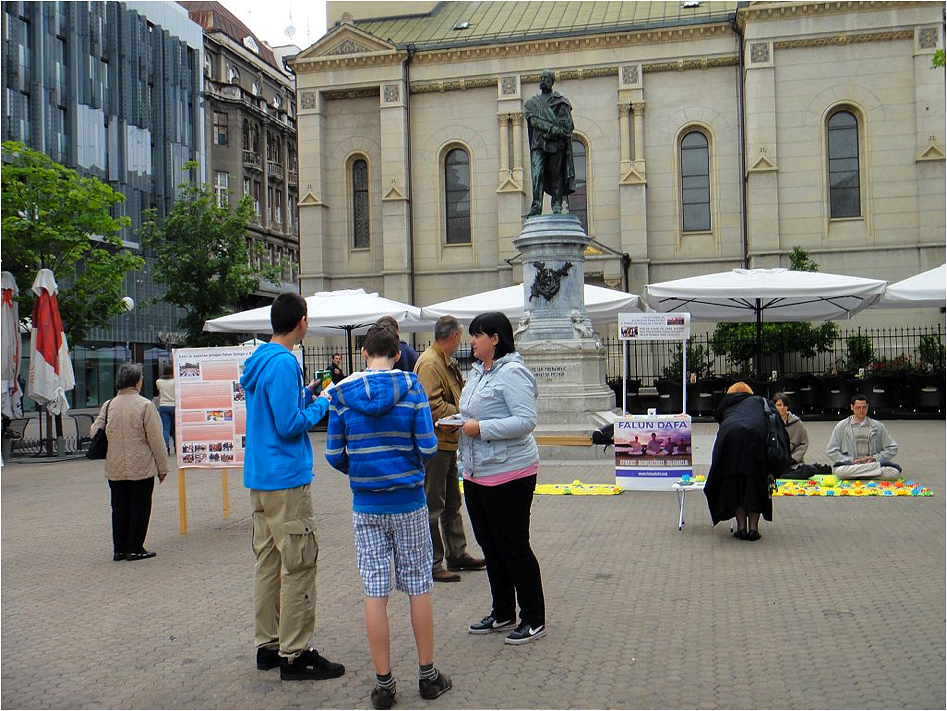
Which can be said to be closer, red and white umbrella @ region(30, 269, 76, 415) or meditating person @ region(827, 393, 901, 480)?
meditating person @ region(827, 393, 901, 480)

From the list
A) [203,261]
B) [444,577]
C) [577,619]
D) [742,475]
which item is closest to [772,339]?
[203,261]

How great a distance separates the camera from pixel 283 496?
5332mm

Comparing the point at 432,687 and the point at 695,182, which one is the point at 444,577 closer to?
the point at 432,687

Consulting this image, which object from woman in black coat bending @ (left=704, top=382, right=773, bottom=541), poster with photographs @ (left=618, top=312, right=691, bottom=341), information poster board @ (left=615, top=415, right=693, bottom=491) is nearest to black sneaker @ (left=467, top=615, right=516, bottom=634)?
woman in black coat bending @ (left=704, top=382, right=773, bottom=541)

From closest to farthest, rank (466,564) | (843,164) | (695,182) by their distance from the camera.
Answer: (466,564) < (843,164) < (695,182)

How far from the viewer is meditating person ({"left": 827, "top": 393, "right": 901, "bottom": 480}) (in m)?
12.1

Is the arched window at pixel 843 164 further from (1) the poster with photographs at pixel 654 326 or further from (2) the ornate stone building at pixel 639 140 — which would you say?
(1) the poster with photographs at pixel 654 326

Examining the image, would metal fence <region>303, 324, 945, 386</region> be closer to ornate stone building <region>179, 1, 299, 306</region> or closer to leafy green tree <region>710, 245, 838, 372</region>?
leafy green tree <region>710, 245, 838, 372</region>

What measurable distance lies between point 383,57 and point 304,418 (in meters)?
36.0

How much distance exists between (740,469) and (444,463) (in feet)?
9.82

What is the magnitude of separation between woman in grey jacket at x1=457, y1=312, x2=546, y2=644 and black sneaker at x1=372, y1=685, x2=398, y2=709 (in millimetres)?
1162

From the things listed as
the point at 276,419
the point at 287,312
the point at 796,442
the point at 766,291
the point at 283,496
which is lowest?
the point at 796,442

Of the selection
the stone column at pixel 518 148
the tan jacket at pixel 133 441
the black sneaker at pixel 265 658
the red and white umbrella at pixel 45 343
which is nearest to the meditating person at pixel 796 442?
the tan jacket at pixel 133 441

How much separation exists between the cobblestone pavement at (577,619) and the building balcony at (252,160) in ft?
180
